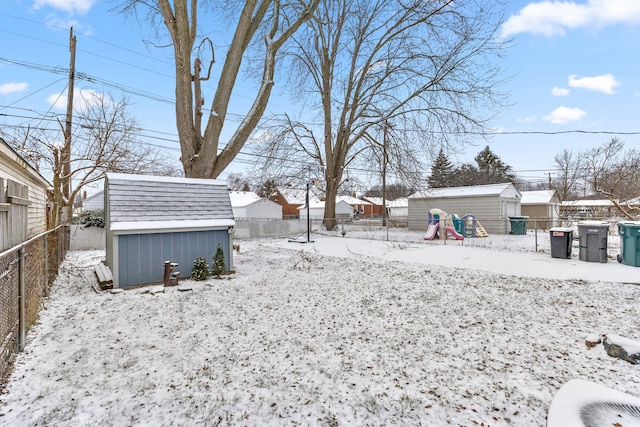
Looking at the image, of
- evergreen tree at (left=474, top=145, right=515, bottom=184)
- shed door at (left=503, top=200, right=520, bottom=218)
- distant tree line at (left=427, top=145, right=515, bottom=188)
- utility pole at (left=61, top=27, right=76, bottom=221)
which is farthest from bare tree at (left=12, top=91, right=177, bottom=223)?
evergreen tree at (left=474, top=145, right=515, bottom=184)

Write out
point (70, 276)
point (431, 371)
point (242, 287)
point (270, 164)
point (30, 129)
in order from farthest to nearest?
1. point (270, 164)
2. point (30, 129)
3. point (70, 276)
4. point (242, 287)
5. point (431, 371)

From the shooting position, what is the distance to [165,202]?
636cm

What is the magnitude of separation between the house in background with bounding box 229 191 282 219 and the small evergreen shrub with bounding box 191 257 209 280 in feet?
78.6

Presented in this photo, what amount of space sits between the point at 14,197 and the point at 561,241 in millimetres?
11558

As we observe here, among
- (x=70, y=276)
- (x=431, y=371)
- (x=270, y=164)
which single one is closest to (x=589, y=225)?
(x=431, y=371)

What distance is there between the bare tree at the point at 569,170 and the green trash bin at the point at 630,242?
2821cm

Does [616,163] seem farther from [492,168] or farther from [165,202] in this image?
[165,202]

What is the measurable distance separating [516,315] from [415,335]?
1689 millimetres

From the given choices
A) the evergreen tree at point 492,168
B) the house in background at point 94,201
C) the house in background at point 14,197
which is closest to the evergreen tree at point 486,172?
the evergreen tree at point 492,168

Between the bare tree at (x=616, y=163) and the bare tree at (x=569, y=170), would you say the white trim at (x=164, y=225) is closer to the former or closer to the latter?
the bare tree at (x=616, y=163)

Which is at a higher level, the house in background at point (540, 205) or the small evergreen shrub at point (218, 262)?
the house in background at point (540, 205)

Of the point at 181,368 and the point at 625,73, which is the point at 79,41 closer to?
the point at 181,368

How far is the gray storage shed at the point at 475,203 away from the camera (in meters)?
17.3

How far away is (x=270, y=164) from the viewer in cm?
1772
